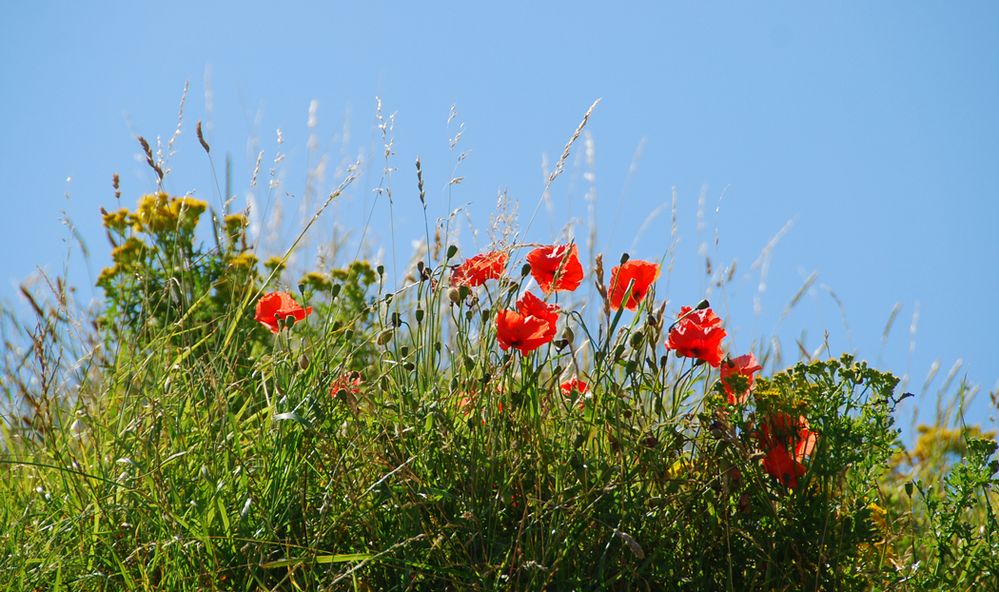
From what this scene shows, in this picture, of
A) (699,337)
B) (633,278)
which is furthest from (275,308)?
(699,337)

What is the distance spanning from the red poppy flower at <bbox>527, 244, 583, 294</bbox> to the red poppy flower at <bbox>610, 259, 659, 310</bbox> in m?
0.08

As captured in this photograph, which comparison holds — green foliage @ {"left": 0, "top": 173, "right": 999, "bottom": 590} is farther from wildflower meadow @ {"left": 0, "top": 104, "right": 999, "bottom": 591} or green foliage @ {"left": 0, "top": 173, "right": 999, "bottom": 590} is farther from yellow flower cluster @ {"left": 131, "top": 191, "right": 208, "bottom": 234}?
yellow flower cluster @ {"left": 131, "top": 191, "right": 208, "bottom": 234}

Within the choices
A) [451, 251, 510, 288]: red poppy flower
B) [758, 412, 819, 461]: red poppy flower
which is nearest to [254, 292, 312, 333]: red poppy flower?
[451, 251, 510, 288]: red poppy flower

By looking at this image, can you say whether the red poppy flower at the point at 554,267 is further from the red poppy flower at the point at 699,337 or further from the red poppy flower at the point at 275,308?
Result: the red poppy flower at the point at 275,308

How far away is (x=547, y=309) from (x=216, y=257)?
6.99 ft

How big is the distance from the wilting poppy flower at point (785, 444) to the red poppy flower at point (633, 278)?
356mm


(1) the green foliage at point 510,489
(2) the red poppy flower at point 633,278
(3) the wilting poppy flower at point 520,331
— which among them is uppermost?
(2) the red poppy flower at point 633,278

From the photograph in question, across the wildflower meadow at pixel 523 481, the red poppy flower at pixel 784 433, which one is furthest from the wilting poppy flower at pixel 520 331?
the red poppy flower at pixel 784 433

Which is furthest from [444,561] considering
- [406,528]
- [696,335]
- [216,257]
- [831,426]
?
[216,257]

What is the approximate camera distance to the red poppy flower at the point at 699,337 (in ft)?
6.21

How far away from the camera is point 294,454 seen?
6.30ft

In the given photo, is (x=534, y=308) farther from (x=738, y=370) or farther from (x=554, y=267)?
(x=738, y=370)

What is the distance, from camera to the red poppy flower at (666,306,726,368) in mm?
1893

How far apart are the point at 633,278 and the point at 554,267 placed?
0.16m
